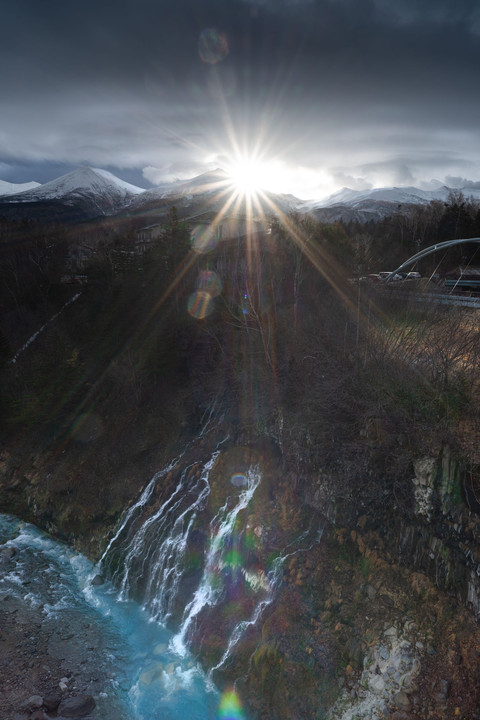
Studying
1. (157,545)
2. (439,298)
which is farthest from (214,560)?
(439,298)

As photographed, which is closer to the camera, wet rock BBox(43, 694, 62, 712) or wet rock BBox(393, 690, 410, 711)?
wet rock BBox(393, 690, 410, 711)

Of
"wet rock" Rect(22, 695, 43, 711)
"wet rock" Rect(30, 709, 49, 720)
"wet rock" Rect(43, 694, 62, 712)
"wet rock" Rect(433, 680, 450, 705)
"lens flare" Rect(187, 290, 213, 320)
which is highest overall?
"lens flare" Rect(187, 290, 213, 320)

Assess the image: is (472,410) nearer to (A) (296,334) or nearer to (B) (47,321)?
(A) (296,334)

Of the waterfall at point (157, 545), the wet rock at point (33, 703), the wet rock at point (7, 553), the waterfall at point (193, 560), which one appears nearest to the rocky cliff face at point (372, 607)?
the waterfall at point (193, 560)

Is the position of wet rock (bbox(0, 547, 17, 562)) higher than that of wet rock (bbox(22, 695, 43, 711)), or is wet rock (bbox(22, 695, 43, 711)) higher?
wet rock (bbox(22, 695, 43, 711))

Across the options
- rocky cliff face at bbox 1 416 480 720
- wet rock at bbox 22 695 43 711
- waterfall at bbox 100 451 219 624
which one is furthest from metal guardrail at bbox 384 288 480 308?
wet rock at bbox 22 695 43 711

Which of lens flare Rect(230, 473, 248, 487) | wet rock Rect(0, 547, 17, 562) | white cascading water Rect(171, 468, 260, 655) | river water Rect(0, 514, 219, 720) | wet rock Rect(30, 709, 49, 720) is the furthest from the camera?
wet rock Rect(0, 547, 17, 562)

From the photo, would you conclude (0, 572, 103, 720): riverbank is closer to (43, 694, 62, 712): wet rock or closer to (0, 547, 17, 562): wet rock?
(43, 694, 62, 712): wet rock

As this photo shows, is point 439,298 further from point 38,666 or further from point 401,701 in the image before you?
point 38,666
